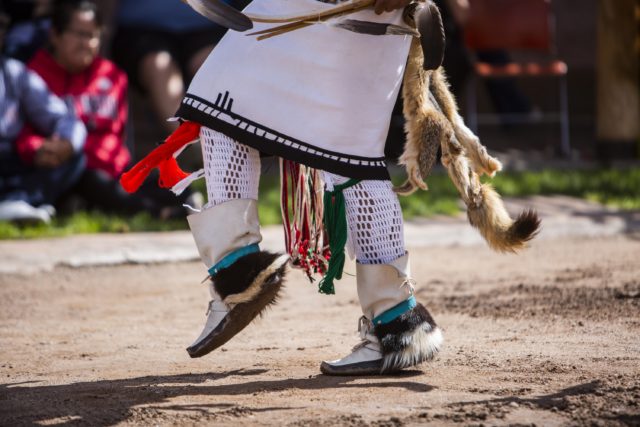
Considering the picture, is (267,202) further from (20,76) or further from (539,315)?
(539,315)

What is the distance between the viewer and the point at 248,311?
3250 millimetres

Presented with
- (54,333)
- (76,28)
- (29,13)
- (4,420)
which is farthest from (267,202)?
(4,420)

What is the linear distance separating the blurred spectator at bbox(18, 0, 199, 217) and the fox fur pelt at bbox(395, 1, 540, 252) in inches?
137

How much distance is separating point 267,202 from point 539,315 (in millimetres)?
3113

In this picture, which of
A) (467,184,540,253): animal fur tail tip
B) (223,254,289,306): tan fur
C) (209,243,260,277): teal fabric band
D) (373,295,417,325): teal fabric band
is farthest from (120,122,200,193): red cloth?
(467,184,540,253): animal fur tail tip

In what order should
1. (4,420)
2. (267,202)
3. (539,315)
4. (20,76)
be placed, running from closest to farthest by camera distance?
(4,420) < (539,315) < (20,76) < (267,202)

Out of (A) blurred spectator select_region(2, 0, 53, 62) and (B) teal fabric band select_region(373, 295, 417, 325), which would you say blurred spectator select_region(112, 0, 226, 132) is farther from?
(B) teal fabric band select_region(373, 295, 417, 325)

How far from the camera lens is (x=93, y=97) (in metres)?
6.99

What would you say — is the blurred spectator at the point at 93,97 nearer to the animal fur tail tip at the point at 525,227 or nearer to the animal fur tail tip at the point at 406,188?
the animal fur tail tip at the point at 406,188

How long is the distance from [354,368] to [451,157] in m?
0.68

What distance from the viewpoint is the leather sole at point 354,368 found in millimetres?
3293

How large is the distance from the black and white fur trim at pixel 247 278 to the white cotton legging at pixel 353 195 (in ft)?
0.63

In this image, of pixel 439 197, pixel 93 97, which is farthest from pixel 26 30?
pixel 439 197

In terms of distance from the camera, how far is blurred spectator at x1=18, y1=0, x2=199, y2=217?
22.4ft
